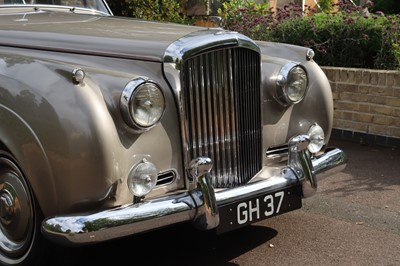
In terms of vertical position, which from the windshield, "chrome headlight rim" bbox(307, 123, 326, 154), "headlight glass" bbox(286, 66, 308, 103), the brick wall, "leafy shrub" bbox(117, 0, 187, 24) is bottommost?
the brick wall

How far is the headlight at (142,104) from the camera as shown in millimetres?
2939

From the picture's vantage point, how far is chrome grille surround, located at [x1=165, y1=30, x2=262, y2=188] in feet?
10.6

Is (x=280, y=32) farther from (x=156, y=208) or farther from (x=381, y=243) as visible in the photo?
(x=156, y=208)

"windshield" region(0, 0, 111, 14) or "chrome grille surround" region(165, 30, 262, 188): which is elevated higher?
"windshield" region(0, 0, 111, 14)

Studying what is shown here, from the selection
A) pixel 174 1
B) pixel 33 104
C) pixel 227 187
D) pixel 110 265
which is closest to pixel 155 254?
pixel 110 265

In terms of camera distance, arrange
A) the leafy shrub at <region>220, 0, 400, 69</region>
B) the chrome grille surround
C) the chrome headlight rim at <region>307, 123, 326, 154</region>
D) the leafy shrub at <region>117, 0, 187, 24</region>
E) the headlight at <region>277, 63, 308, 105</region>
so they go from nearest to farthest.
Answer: the chrome grille surround
the headlight at <region>277, 63, 308, 105</region>
the chrome headlight rim at <region>307, 123, 326, 154</region>
the leafy shrub at <region>220, 0, 400, 69</region>
the leafy shrub at <region>117, 0, 187, 24</region>

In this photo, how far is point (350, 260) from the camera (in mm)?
3508

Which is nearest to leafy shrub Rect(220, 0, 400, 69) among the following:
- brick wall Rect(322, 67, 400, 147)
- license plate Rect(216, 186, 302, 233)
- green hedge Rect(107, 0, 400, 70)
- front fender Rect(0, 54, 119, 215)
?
green hedge Rect(107, 0, 400, 70)

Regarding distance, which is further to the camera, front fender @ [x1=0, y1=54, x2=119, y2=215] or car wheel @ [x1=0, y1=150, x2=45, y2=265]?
car wheel @ [x1=0, y1=150, x2=45, y2=265]

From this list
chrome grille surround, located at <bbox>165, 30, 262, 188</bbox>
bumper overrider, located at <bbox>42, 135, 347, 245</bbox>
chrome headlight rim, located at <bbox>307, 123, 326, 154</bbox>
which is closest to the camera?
bumper overrider, located at <bbox>42, 135, 347, 245</bbox>

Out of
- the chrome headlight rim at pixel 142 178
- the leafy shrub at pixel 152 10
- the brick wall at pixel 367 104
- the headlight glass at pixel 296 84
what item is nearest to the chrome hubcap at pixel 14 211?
the chrome headlight rim at pixel 142 178

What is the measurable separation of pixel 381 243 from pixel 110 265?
1.74 metres

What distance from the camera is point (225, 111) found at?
11.3ft

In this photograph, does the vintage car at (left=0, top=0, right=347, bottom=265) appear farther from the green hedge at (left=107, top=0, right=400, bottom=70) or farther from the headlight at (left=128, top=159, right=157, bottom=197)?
the green hedge at (left=107, top=0, right=400, bottom=70)
